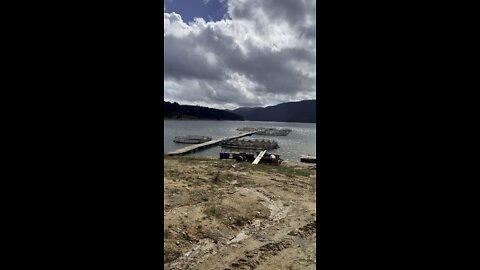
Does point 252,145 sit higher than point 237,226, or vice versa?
point 237,226

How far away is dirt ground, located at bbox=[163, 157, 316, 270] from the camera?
516 centimetres

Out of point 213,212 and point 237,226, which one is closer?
point 237,226

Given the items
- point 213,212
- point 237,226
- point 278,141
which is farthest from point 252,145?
point 237,226

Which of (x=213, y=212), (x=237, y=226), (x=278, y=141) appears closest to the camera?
(x=237, y=226)

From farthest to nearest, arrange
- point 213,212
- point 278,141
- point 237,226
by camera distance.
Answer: point 278,141 < point 213,212 < point 237,226

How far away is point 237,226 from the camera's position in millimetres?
6898

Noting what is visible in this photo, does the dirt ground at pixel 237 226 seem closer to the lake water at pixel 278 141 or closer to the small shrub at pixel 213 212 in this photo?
the small shrub at pixel 213 212

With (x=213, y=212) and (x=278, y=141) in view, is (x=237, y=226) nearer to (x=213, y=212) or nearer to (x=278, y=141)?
(x=213, y=212)

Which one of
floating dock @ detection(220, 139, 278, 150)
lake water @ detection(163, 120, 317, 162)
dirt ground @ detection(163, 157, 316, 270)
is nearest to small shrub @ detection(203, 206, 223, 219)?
dirt ground @ detection(163, 157, 316, 270)
